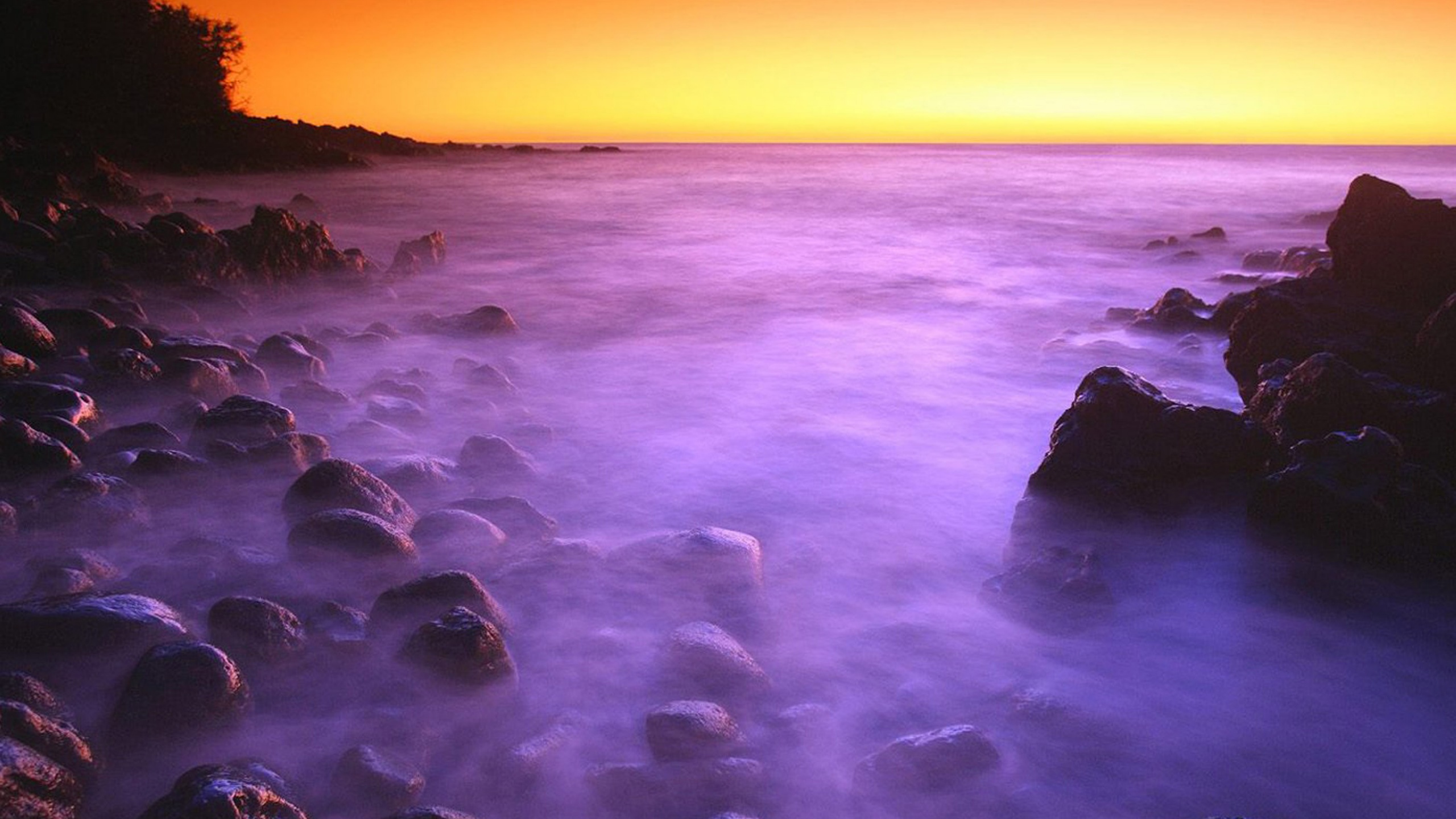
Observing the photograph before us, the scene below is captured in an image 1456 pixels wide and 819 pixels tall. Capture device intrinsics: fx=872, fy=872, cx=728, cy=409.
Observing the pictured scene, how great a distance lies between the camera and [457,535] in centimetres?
359

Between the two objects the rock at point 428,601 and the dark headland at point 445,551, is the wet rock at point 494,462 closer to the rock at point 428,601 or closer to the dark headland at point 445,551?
the dark headland at point 445,551

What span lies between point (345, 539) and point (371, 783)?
122 cm

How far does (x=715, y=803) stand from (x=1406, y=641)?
8.87 feet

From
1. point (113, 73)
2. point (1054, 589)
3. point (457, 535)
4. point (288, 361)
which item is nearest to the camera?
point (1054, 589)

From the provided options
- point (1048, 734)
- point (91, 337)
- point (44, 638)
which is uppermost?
point (91, 337)

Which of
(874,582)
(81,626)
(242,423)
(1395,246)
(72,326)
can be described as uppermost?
(1395,246)

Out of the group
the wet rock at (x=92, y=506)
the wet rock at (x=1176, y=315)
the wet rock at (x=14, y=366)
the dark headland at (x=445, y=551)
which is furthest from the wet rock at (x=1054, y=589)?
the wet rock at (x=1176, y=315)

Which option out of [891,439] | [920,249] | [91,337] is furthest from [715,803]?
[920,249]

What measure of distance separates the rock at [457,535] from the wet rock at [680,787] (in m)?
1.37

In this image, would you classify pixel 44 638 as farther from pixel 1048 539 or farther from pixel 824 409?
pixel 824 409

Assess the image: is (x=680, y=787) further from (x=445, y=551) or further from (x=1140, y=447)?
(x=1140, y=447)

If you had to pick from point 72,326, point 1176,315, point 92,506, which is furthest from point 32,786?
point 1176,315

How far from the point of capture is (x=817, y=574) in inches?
147

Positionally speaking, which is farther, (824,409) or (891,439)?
(824,409)
